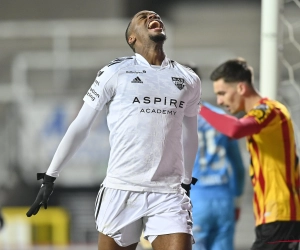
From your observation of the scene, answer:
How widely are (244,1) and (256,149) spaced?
35.1ft

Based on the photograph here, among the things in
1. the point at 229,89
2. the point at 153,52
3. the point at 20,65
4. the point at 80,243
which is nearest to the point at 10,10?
the point at 20,65

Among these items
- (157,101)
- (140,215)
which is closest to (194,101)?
(157,101)

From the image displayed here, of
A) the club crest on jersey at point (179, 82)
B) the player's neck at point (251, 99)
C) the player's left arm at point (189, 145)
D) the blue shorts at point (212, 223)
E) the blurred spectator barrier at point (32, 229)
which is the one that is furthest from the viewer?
the blurred spectator barrier at point (32, 229)

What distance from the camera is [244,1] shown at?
1547 cm

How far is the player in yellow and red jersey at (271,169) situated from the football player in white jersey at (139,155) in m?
0.92

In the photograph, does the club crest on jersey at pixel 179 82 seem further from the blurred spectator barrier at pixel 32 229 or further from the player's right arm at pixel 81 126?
the blurred spectator barrier at pixel 32 229

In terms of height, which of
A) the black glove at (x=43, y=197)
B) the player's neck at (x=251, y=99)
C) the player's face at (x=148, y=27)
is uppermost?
the player's face at (x=148, y=27)

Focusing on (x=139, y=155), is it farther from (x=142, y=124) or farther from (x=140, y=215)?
(x=140, y=215)

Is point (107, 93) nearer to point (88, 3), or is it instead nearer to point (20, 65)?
point (20, 65)

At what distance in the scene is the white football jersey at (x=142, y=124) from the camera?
4074 mm

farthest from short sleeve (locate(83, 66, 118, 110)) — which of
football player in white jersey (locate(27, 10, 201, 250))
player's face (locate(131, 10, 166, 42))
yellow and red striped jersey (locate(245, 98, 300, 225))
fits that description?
yellow and red striped jersey (locate(245, 98, 300, 225))

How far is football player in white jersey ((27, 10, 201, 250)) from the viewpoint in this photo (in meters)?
4.07

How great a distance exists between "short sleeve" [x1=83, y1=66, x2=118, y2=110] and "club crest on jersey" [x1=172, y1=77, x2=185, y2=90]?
11.9 inches

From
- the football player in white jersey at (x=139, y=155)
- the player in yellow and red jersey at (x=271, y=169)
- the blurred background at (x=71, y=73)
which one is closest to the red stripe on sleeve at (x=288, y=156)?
the player in yellow and red jersey at (x=271, y=169)
